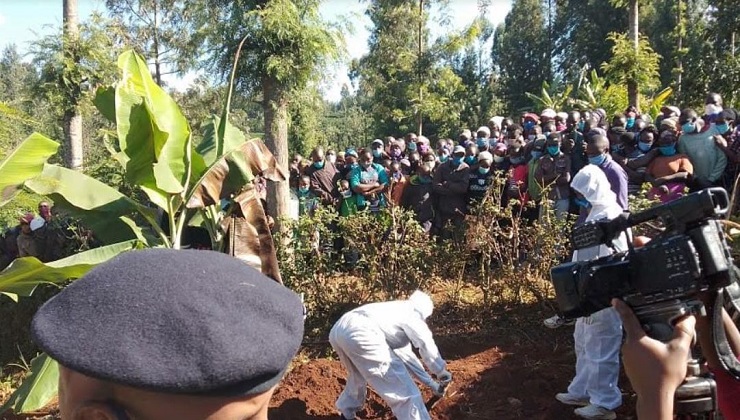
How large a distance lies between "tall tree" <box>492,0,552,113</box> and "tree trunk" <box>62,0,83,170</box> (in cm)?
2621

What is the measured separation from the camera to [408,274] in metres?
5.69

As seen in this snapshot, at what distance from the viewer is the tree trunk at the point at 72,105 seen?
28.9ft

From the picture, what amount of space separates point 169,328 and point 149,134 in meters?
3.40

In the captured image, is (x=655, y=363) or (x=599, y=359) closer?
(x=655, y=363)

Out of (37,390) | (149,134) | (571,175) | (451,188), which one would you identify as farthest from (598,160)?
(37,390)

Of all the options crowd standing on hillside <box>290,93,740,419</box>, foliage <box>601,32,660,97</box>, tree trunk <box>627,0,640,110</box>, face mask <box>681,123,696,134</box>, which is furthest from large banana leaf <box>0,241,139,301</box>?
tree trunk <box>627,0,640,110</box>

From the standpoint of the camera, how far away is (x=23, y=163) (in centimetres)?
342

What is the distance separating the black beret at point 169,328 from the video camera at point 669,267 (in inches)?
43.1

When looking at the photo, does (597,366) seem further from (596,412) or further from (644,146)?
(644,146)

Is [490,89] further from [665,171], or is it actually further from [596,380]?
[596,380]

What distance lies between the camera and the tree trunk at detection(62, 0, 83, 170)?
8820 millimetres

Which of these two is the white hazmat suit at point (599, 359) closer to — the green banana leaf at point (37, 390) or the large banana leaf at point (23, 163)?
the large banana leaf at point (23, 163)

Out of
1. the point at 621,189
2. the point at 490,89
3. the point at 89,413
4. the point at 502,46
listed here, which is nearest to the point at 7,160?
the point at 89,413

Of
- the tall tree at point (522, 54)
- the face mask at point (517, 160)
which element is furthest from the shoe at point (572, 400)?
the tall tree at point (522, 54)
